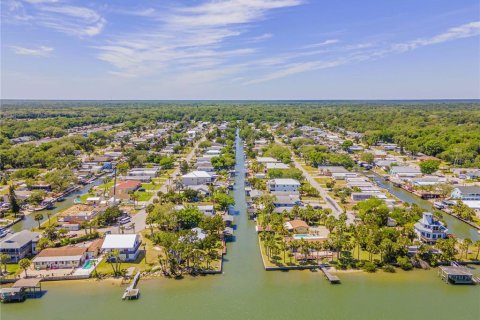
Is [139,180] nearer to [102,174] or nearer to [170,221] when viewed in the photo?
[102,174]

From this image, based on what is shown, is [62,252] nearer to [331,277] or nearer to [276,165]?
[331,277]

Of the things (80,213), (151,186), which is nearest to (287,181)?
(151,186)

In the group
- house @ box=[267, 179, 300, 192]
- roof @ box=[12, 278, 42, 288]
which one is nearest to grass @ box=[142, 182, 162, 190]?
house @ box=[267, 179, 300, 192]

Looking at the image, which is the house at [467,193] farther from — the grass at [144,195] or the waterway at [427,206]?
the grass at [144,195]

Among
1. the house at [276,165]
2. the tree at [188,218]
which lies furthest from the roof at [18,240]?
the house at [276,165]

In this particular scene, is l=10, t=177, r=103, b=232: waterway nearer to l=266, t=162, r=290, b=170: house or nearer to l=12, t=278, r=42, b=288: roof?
l=12, t=278, r=42, b=288: roof

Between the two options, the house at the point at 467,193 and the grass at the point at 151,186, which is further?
the grass at the point at 151,186
